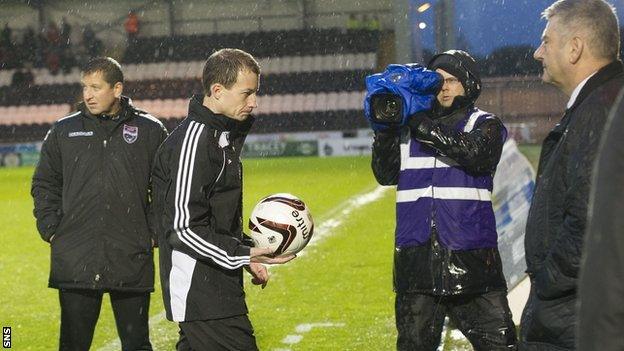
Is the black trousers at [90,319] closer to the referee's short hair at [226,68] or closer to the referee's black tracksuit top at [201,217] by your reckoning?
the referee's black tracksuit top at [201,217]

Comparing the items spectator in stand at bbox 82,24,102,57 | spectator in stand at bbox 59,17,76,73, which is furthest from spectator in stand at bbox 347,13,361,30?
spectator in stand at bbox 59,17,76,73

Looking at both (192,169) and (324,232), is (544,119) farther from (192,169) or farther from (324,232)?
(192,169)

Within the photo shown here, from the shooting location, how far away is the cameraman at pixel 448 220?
4613mm

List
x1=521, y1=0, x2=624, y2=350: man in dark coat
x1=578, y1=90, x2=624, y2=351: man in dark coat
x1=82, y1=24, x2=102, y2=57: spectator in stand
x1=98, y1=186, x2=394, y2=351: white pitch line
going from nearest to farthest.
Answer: x1=578, y1=90, x2=624, y2=351: man in dark coat, x1=521, y1=0, x2=624, y2=350: man in dark coat, x1=98, y1=186, x2=394, y2=351: white pitch line, x1=82, y1=24, x2=102, y2=57: spectator in stand

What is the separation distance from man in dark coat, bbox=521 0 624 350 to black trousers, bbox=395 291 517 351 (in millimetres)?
1496

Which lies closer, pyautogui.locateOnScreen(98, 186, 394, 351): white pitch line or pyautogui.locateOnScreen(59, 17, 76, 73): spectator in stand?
pyautogui.locateOnScreen(98, 186, 394, 351): white pitch line

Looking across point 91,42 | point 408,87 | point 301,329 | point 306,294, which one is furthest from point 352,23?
point 408,87

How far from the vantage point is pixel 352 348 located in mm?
6543

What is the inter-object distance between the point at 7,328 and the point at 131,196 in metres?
2.63

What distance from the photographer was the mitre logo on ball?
4.26 metres

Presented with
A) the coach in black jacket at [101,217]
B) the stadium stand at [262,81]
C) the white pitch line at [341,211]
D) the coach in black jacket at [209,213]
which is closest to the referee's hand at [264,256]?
the coach in black jacket at [209,213]

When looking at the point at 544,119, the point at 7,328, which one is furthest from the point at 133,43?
the point at 7,328

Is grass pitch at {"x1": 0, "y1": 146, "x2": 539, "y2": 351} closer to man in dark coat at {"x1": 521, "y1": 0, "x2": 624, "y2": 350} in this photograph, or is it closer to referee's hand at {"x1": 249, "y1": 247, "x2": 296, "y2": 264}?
referee's hand at {"x1": 249, "y1": 247, "x2": 296, "y2": 264}

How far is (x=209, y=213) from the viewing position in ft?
12.8
